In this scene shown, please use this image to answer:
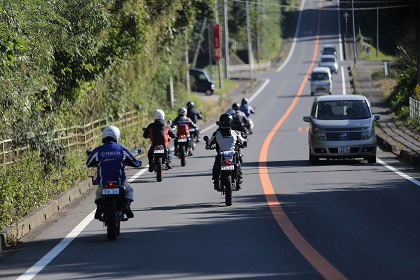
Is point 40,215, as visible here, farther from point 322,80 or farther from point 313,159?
point 322,80

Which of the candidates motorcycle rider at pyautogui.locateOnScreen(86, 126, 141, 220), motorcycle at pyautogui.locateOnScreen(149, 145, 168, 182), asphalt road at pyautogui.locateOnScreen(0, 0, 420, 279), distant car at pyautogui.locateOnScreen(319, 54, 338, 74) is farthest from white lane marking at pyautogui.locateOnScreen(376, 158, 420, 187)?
distant car at pyautogui.locateOnScreen(319, 54, 338, 74)

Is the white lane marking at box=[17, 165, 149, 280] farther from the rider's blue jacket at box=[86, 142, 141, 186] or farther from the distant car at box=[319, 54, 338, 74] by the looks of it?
the distant car at box=[319, 54, 338, 74]

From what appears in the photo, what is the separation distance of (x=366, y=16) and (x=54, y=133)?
267 feet

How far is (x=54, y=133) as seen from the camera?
21859 millimetres

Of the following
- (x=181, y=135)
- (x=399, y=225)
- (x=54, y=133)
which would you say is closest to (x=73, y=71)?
(x=54, y=133)

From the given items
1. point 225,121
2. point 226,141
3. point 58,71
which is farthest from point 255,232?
point 58,71

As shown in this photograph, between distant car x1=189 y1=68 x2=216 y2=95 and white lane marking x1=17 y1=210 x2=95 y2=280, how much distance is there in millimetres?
52374

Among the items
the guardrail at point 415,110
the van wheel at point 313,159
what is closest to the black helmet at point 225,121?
the van wheel at point 313,159

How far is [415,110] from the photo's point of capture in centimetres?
3425

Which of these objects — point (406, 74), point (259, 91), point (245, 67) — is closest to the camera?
point (406, 74)

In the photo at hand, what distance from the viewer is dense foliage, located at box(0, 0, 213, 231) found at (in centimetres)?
1450

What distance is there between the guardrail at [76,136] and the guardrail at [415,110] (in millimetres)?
11211

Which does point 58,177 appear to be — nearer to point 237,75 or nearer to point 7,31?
point 7,31

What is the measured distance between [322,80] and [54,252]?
173 ft
